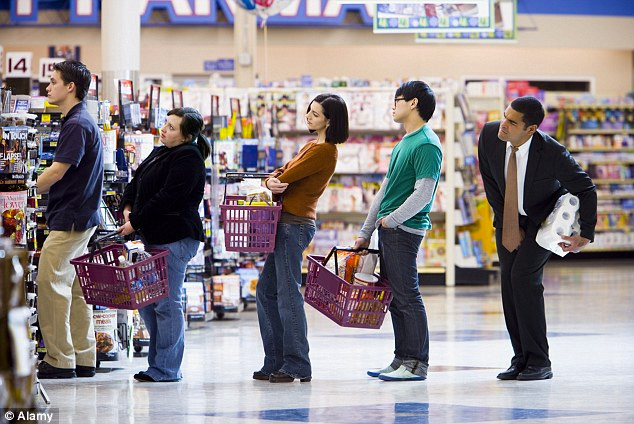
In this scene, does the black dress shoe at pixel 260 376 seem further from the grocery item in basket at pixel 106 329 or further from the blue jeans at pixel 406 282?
the grocery item in basket at pixel 106 329

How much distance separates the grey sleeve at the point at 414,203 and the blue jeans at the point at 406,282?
0.35 feet

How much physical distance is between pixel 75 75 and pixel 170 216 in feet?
2.80

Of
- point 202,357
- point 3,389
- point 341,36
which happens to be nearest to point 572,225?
point 202,357

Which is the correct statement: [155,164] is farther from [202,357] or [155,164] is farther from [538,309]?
[538,309]

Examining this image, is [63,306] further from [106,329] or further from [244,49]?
[244,49]

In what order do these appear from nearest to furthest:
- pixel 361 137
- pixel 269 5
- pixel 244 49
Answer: pixel 269 5
pixel 361 137
pixel 244 49

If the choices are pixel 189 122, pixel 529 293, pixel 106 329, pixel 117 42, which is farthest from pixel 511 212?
pixel 117 42

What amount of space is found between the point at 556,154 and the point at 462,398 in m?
1.34

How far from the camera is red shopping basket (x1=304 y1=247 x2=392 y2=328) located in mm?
5438

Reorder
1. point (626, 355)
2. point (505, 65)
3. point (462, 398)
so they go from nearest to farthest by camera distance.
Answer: point (462, 398), point (626, 355), point (505, 65)

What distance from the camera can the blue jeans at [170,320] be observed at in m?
5.68

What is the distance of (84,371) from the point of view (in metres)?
5.97

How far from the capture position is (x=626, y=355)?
22.0 ft

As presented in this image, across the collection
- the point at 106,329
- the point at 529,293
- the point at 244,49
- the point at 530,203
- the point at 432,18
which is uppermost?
the point at 432,18
